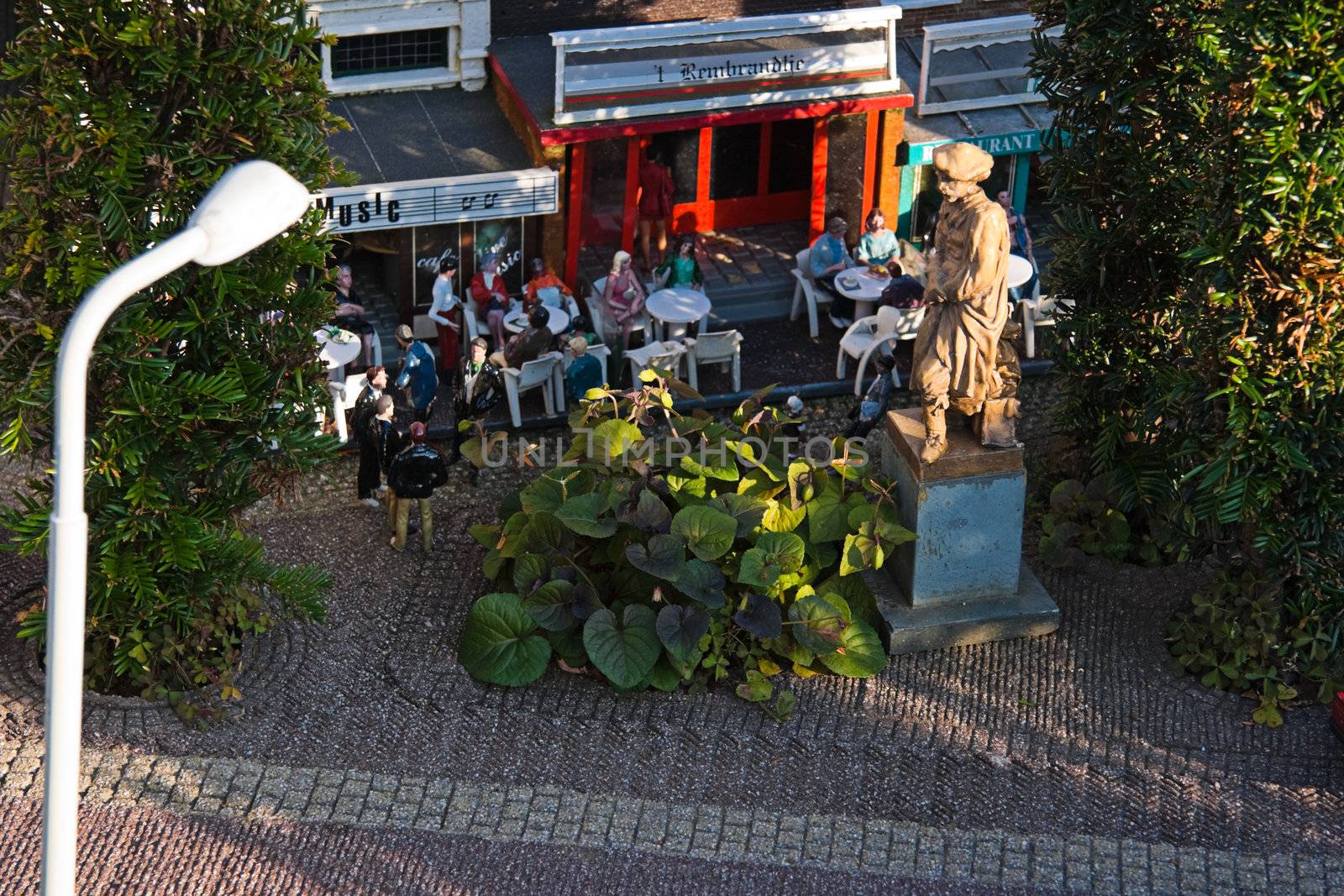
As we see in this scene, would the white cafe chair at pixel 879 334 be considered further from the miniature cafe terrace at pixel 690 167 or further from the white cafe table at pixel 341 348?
the white cafe table at pixel 341 348

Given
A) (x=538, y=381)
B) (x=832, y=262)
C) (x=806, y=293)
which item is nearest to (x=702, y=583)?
(x=538, y=381)

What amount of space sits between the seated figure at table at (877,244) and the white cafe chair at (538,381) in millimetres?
3704

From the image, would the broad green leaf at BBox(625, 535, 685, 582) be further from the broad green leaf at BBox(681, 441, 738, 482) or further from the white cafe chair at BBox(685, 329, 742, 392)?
the white cafe chair at BBox(685, 329, 742, 392)

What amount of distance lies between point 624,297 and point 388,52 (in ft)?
12.9

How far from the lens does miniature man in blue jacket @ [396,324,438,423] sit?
1647 cm

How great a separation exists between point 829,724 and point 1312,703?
358 cm

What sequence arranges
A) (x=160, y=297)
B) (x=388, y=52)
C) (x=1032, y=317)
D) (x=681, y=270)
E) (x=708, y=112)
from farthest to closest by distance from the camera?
(x=388, y=52)
(x=708, y=112)
(x=681, y=270)
(x=1032, y=317)
(x=160, y=297)

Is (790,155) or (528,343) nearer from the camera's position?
(528,343)

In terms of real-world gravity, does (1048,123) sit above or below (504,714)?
above

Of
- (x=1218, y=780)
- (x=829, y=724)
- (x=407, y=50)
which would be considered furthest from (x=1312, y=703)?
(x=407, y=50)

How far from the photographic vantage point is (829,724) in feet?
45.5

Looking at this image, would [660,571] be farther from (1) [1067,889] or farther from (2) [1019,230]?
(2) [1019,230]

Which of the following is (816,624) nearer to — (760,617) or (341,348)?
(760,617)

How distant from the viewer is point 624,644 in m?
13.9
